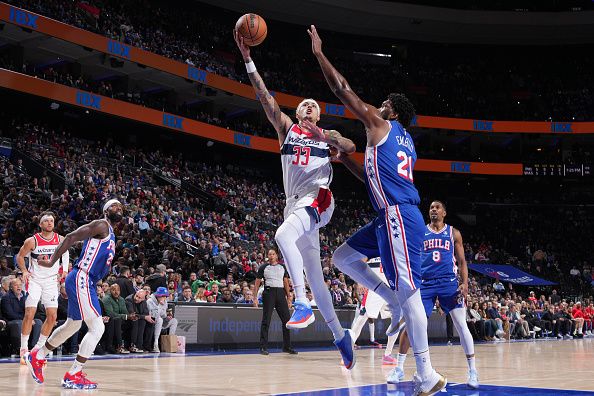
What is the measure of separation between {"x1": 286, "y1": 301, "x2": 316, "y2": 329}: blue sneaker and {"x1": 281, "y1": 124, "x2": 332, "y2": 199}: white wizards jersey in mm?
1171

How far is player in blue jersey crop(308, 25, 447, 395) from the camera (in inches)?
249

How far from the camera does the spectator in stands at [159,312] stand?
1462 centimetres

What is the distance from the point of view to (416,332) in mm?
6348

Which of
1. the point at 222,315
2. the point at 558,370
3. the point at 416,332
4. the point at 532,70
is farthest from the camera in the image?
the point at 532,70

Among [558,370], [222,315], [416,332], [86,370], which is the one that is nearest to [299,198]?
[416,332]

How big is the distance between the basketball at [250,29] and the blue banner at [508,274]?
31436 millimetres

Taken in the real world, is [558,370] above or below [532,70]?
below

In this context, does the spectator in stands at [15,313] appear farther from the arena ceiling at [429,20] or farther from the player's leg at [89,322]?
the arena ceiling at [429,20]

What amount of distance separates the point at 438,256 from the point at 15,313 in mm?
7733

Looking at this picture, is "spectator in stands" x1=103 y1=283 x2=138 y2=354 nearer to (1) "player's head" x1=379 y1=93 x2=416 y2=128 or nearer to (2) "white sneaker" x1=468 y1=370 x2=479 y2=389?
(2) "white sneaker" x1=468 y1=370 x2=479 y2=389

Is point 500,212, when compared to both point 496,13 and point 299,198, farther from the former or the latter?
point 299,198

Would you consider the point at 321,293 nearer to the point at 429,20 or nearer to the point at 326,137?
the point at 326,137

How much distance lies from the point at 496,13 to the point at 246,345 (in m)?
32.4

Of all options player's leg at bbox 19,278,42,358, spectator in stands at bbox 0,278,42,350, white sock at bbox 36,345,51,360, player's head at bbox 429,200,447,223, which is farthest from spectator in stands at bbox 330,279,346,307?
white sock at bbox 36,345,51,360
